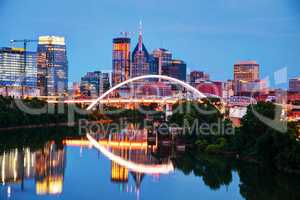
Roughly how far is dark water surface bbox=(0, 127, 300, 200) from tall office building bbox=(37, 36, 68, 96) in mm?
57341

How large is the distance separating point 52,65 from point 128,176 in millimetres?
69117

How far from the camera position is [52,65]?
82.3 meters

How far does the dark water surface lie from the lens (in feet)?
41.4

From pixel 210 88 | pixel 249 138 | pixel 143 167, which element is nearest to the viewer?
pixel 143 167

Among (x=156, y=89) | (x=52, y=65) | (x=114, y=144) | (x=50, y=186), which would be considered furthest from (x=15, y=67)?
(x=50, y=186)

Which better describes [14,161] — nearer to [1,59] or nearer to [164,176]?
[164,176]

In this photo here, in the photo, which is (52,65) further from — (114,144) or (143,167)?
(143,167)

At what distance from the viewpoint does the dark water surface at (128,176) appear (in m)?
12.6

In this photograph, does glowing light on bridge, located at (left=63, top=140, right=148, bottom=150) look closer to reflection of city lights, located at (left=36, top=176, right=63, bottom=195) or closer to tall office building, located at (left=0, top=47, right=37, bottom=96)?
reflection of city lights, located at (left=36, top=176, right=63, bottom=195)

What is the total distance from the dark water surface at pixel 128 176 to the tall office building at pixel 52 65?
188 feet

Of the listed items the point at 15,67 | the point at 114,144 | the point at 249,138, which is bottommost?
the point at 114,144

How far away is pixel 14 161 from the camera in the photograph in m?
16.2

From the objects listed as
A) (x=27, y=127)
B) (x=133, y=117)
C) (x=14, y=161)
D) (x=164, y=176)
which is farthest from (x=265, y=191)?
(x=133, y=117)

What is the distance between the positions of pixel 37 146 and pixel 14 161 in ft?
13.2
